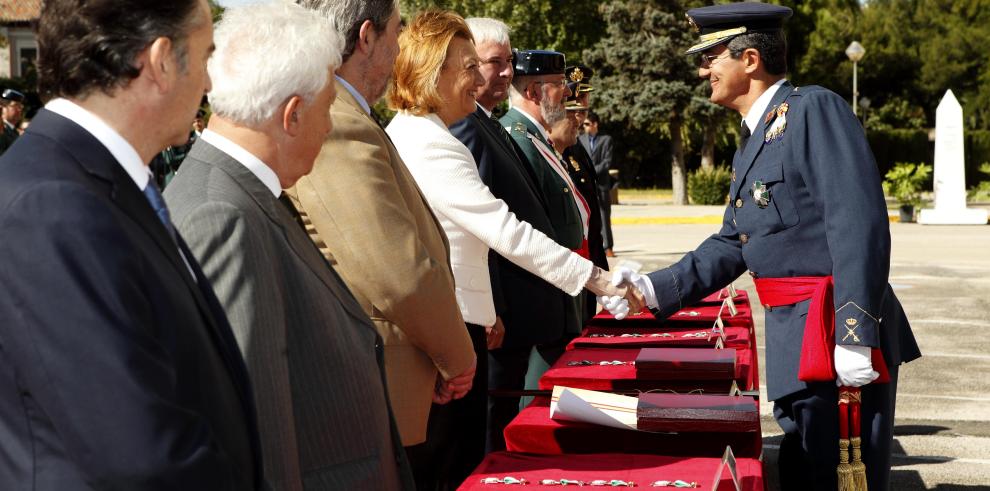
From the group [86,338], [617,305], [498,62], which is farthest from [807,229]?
[86,338]

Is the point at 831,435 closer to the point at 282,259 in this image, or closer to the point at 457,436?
the point at 457,436

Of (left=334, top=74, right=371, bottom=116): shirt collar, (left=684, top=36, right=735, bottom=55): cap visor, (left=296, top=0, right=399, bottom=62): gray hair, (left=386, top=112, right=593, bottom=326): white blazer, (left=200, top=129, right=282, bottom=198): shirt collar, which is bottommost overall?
(left=386, top=112, right=593, bottom=326): white blazer

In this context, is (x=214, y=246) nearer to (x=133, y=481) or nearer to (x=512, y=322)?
(x=133, y=481)

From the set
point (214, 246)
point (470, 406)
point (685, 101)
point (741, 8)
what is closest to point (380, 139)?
point (214, 246)

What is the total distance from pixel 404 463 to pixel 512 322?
6.35ft

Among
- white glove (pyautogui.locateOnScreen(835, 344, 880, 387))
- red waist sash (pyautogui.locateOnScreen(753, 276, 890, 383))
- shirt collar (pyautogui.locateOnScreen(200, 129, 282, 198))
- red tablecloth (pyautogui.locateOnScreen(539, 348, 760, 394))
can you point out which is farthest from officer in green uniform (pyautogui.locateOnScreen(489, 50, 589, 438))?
shirt collar (pyautogui.locateOnScreen(200, 129, 282, 198))

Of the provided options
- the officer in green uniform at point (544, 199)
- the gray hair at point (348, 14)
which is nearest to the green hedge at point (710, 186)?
the officer in green uniform at point (544, 199)

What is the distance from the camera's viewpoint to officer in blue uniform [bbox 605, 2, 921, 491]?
3.22 meters

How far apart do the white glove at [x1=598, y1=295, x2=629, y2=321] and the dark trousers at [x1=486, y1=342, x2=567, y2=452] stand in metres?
0.39

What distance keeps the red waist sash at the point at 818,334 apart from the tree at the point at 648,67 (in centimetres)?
3144

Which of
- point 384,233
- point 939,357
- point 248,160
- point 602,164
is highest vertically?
point 248,160

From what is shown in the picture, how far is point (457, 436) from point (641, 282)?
2.88 ft

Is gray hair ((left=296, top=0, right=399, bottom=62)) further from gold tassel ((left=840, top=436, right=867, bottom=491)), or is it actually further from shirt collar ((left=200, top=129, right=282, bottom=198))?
gold tassel ((left=840, top=436, right=867, bottom=491))

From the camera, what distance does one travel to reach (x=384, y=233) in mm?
2723
